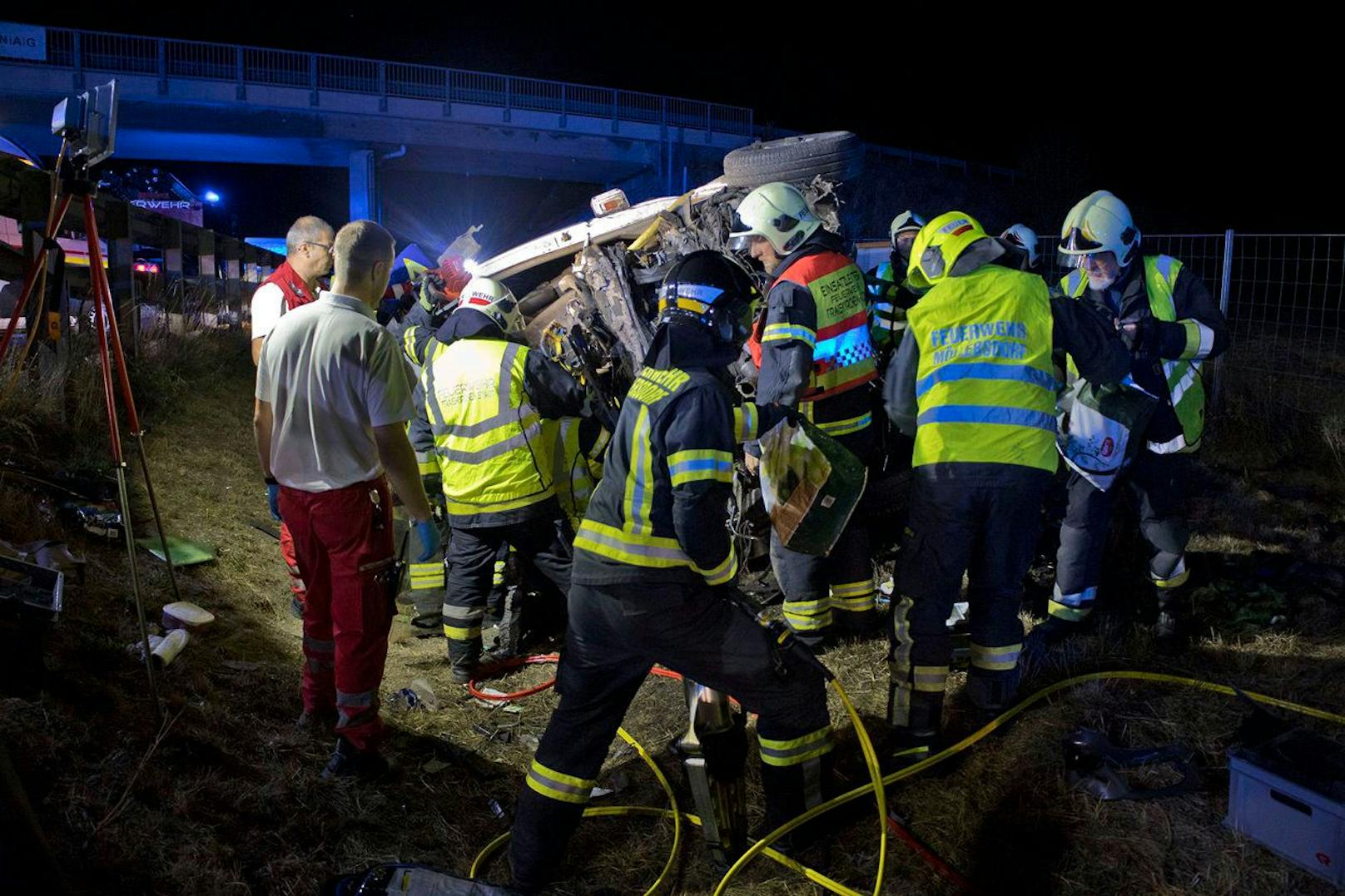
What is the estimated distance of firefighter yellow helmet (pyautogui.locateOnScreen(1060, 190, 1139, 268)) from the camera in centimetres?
449

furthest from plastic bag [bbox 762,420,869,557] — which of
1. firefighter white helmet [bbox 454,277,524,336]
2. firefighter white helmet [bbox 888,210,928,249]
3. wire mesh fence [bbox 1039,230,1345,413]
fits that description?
wire mesh fence [bbox 1039,230,1345,413]

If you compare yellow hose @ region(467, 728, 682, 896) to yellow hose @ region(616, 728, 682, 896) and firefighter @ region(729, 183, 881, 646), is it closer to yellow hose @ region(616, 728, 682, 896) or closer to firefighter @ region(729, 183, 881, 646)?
yellow hose @ region(616, 728, 682, 896)

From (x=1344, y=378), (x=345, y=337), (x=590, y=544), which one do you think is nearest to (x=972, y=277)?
(x=590, y=544)

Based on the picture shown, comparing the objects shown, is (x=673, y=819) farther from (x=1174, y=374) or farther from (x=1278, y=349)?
(x=1278, y=349)

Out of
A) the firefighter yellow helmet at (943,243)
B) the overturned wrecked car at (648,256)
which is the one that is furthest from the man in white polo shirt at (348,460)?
the overturned wrecked car at (648,256)

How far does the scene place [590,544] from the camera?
2799 mm

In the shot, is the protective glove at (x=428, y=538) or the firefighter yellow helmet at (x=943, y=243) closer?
the firefighter yellow helmet at (x=943, y=243)

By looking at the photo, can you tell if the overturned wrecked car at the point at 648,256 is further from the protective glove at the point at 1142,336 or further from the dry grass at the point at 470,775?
the dry grass at the point at 470,775

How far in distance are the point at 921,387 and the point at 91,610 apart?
3718 mm

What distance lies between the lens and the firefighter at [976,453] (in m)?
3.41

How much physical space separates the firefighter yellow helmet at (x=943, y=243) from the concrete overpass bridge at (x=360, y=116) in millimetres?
26448

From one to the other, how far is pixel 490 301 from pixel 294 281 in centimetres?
126

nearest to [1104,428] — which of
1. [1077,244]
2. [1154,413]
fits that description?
[1154,413]

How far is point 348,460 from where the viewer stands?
338cm
